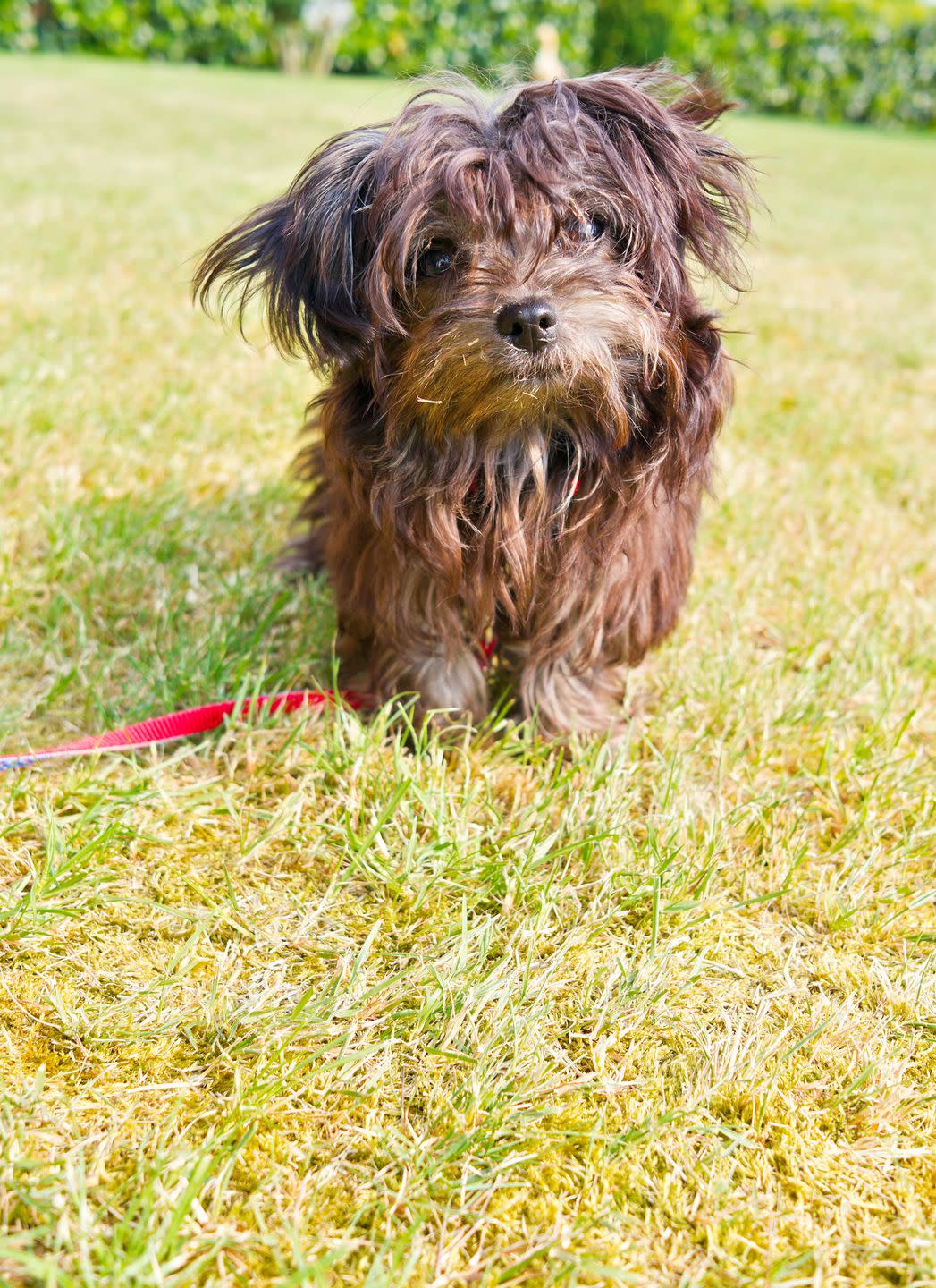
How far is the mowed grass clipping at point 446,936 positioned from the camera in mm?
1548

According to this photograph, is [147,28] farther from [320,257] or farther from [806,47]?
[320,257]

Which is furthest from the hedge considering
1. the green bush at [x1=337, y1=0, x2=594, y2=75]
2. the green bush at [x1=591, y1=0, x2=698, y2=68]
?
the green bush at [x1=337, y1=0, x2=594, y2=75]

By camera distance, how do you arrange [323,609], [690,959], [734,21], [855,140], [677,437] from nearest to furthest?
[690,959] → [677,437] → [323,609] → [855,140] → [734,21]

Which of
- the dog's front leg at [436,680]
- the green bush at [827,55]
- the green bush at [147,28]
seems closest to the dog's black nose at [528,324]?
the dog's front leg at [436,680]

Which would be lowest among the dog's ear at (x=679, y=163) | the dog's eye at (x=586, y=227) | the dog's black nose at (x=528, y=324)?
the dog's black nose at (x=528, y=324)

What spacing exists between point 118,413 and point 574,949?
2.97 meters

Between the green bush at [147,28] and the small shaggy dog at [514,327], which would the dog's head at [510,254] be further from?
the green bush at [147,28]

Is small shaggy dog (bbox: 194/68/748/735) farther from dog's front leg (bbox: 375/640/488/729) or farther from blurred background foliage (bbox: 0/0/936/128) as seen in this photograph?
blurred background foliage (bbox: 0/0/936/128)

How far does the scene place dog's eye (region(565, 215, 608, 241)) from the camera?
206 cm

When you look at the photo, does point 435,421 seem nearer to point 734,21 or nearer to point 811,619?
point 811,619

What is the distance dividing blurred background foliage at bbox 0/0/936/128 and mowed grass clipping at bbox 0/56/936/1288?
18.5 meters

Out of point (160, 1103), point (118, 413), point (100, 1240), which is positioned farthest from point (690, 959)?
point (118, 413)

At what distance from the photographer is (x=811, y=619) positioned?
3197 millimetres

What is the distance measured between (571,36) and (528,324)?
Answer: 962 inches
